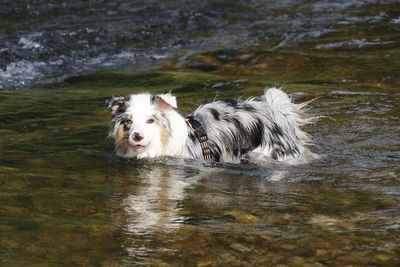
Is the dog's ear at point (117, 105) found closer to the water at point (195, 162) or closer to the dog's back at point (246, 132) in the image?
the water at point (195, 162)

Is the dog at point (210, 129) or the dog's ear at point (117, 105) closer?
the dog at point (210, 129)

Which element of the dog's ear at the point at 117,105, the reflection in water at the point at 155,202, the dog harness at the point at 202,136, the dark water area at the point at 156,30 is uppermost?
the dark water area at the point at 156,30

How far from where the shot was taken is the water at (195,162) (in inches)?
193

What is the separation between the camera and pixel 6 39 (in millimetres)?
17375

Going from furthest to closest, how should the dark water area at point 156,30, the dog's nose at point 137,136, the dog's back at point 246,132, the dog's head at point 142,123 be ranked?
the dark water area at point 156,30 → the dog's back at point 246,132 → the dog's head at point 142,123 → the dog's nose at point 137,136

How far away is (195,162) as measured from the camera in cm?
764

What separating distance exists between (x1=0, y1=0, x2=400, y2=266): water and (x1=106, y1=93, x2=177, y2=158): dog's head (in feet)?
0.69

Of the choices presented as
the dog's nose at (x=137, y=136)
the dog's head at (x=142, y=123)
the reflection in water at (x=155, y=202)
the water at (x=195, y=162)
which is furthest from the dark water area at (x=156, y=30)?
the reflection in water at (x=155, y=202)

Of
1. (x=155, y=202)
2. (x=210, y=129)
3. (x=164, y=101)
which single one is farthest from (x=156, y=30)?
(x=155, y=202)

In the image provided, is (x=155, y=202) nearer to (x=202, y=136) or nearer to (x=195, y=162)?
(x=195, y=162)

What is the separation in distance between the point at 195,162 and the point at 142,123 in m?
0.82

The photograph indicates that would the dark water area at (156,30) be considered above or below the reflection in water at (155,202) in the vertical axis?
above

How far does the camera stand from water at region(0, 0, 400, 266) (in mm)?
4910

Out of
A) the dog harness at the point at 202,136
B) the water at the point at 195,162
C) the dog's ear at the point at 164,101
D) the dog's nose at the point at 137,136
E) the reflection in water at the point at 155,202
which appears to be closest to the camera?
the water at the point at 195,162
